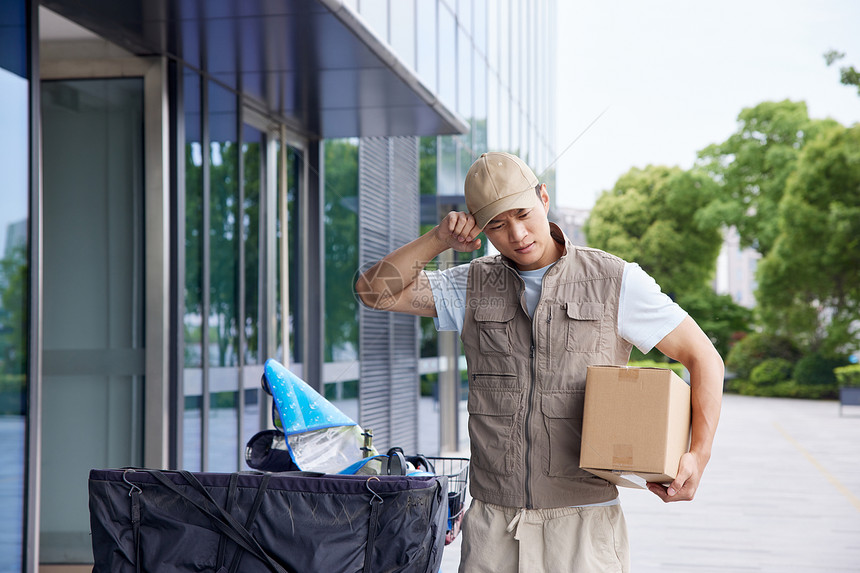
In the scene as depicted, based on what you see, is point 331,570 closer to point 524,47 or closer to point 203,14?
point 203,14

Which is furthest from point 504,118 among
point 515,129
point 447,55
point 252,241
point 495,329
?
point 495,329

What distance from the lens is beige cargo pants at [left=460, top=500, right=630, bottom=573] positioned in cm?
199

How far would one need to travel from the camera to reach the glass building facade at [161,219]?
12.8 ft

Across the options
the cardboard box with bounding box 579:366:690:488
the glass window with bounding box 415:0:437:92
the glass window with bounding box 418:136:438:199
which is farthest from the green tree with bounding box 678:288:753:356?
the cardboard box with bounding box 579:366:690:488

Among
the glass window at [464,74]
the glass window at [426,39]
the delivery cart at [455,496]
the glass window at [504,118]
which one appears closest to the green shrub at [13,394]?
the delivery cart at [455,496]

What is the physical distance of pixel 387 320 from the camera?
906cm

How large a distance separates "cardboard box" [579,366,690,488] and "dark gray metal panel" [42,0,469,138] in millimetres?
2802

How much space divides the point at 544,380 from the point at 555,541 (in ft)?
1.20

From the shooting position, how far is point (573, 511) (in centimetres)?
202

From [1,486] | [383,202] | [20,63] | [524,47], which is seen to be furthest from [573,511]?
[524,47]

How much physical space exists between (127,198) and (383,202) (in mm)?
4190

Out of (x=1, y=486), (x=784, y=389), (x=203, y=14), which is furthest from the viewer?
(x=784, y=389)

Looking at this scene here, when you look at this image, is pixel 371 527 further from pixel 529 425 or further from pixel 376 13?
pixel 376 13

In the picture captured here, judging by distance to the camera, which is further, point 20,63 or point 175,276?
point 175,276
